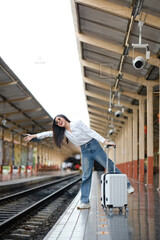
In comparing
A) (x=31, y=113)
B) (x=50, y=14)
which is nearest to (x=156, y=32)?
(x=50, y=14)

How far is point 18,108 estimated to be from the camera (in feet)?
87.6

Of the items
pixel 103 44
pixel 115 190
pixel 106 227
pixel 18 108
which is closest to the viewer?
pixel 106 227

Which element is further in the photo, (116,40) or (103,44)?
(103,44)

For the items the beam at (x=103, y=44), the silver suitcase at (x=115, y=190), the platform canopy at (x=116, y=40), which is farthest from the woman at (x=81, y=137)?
the beam at (x=103, y=44)

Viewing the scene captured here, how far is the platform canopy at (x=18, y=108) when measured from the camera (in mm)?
18716

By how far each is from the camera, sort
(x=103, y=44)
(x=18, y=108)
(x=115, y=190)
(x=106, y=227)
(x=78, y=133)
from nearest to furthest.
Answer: (x=106, y=227) < (x=115, y=190) < (x=78, y=133) < (x=103, y=44) < (x=18, y=108)

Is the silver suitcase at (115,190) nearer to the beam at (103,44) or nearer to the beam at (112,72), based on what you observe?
the beam at (103,44)

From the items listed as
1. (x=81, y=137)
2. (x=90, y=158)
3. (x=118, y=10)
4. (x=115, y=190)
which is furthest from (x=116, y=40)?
(x=115, y=190)

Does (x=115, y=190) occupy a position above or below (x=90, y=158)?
below

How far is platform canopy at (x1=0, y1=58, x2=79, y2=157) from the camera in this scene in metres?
18.7

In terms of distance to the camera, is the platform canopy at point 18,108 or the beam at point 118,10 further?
the platform canopy at point 18,108

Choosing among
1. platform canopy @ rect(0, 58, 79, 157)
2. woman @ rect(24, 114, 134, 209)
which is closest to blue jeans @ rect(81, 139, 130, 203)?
woman @ rect(24, 114, 134, 209)

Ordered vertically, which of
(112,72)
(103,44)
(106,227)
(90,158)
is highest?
(103,44)

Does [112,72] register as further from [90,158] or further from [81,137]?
[81,137]
